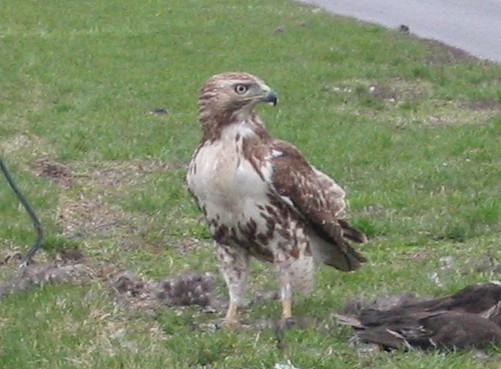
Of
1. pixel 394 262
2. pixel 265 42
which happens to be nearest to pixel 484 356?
pixel 394 262

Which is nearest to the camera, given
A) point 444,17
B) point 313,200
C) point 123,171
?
point 313,200

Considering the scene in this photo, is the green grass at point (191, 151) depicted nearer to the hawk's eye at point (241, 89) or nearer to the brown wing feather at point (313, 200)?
the brown wing feather at point (313, 200)

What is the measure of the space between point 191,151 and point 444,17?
36.9 ft

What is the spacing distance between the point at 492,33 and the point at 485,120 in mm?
7062

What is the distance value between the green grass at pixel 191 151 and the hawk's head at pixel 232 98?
1.04 meters

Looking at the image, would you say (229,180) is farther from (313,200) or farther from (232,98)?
(313,200)

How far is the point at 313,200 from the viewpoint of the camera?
7141 mm

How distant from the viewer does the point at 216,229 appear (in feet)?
23.2

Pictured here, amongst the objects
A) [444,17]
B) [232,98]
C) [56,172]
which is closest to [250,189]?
[232,98]

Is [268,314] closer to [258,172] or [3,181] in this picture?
[258,172]

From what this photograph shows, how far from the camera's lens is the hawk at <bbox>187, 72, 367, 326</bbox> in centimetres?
680

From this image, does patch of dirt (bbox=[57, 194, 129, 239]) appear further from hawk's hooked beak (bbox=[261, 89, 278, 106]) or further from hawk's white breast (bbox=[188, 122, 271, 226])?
hawk's hooked beak (bbox=[261, 89, 278, 106])

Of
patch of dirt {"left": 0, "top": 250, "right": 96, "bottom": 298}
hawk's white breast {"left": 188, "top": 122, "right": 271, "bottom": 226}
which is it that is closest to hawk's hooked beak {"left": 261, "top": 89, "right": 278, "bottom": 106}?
hawk's white breast {"left": 188, "top": 122, "right": 271, "bottom": 226}

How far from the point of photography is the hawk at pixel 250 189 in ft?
22.3
